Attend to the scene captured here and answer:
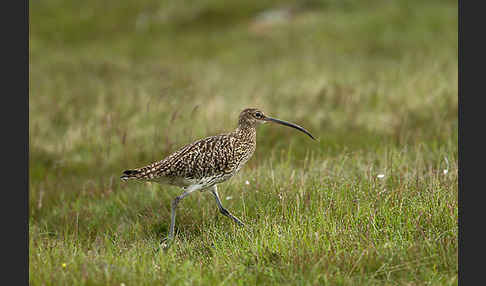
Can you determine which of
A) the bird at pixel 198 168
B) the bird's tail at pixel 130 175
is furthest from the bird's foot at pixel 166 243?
the bird's tail at pixel 130 175

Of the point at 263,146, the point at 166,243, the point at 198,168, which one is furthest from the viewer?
the point at 263,146

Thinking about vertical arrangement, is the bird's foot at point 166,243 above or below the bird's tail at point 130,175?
below

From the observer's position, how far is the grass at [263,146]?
5.36 meters

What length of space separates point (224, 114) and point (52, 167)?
3.98 metres

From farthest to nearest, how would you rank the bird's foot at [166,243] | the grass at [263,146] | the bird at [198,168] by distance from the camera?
the bird at [198,168]
the bird's foot at [166,243]
the grass at [263,146]

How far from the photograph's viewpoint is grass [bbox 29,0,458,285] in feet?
17.6

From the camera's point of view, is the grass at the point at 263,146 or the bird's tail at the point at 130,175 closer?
the grass at the point at 263,146

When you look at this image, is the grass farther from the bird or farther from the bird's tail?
the bird's tail

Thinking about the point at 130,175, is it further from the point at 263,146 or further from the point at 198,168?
the point at 263,146

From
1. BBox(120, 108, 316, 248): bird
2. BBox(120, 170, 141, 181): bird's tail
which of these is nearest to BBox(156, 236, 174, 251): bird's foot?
BBox(120, 108, 316, 248): bird

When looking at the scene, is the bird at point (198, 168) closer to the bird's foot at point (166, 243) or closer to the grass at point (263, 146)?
the bird's foot at point (166, 243)

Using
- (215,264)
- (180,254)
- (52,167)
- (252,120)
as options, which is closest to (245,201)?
(252,120)

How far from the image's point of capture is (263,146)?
11.5 m

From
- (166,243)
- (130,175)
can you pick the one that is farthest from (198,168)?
(166,243)
